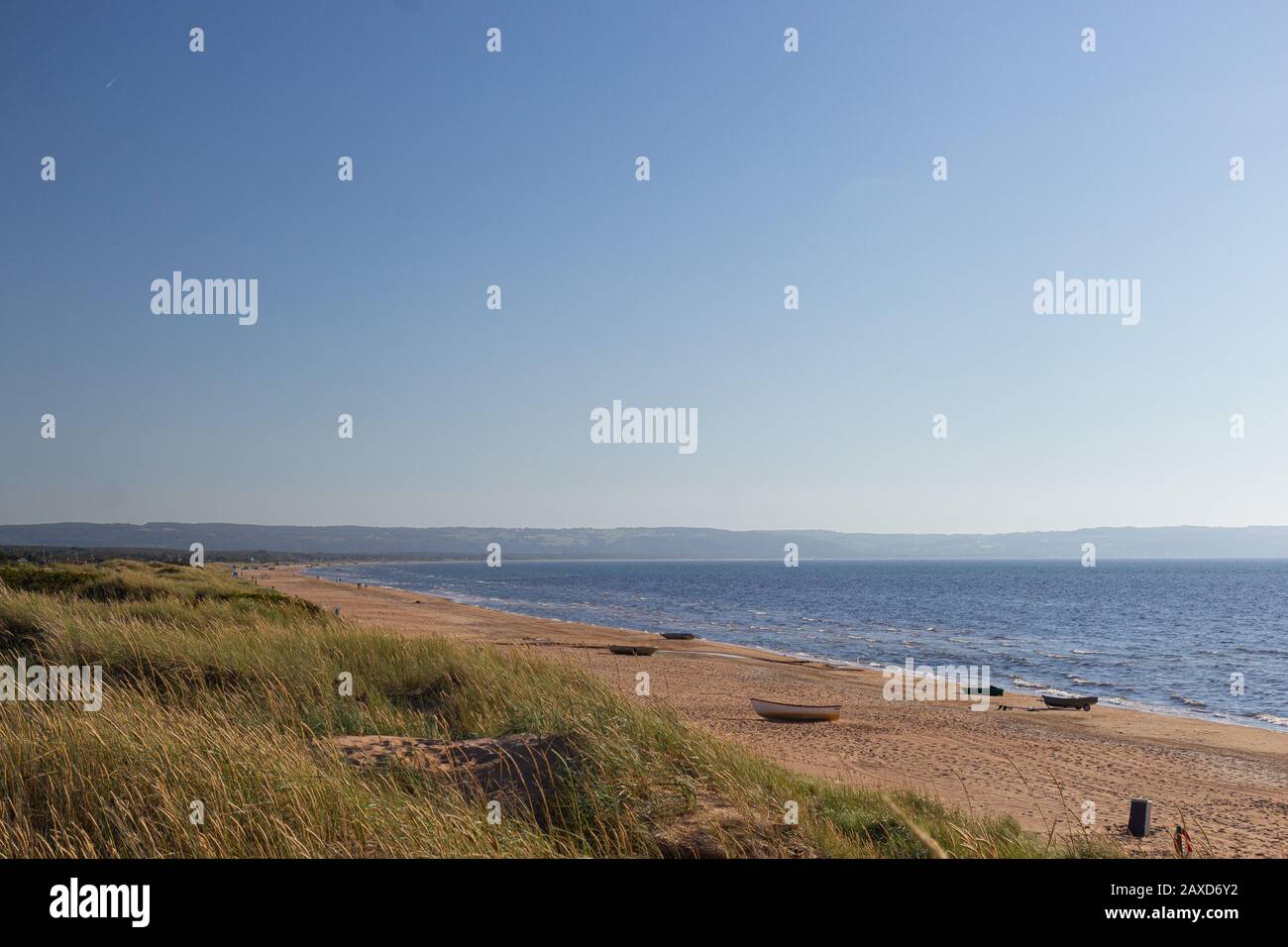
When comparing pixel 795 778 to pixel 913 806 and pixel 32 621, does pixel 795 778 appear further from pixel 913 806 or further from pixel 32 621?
pixel 32 621

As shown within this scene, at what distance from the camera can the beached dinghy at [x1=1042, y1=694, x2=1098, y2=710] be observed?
24594 millimetres

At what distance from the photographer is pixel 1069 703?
2458cm

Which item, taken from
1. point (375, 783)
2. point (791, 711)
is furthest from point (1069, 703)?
point (375, 783)

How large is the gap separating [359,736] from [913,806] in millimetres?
5961

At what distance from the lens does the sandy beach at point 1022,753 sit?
1282 centimetres

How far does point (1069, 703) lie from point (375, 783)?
78.9ft

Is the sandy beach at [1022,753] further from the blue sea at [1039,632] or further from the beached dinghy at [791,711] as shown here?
the blue sea at [1039,632]

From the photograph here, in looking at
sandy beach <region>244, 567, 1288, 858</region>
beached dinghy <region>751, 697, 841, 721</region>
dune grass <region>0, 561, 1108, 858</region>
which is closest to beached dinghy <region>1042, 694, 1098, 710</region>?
sandy beach <region>244, 567, 1288, 858</region>

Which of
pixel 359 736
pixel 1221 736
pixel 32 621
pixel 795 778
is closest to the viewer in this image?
pixel 359 736

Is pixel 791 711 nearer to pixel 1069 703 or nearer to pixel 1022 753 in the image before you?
pixel 1022 753

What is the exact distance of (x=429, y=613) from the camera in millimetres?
53938
